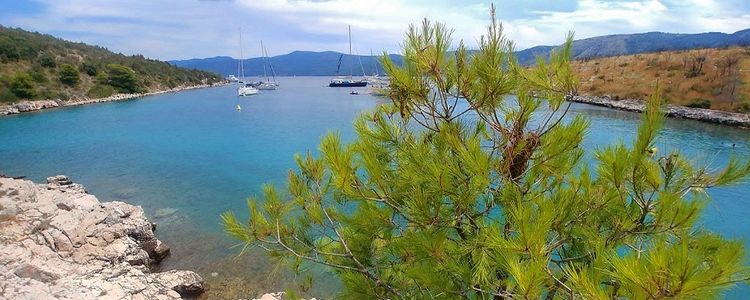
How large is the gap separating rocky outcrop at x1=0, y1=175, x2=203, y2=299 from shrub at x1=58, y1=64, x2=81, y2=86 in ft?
111

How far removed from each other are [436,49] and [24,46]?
51.2m

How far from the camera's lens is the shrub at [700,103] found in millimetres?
25781

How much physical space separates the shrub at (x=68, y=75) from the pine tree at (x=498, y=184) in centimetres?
4401

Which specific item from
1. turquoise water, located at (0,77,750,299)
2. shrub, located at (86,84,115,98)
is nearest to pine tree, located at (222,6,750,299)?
turquoise water, located at (0,77,750,299)

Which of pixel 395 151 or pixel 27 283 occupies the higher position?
pixel 395 151

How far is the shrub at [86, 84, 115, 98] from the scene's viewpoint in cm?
3838

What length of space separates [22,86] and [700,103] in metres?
48.0

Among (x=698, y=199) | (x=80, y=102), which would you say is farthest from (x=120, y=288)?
(x=80, y=102)

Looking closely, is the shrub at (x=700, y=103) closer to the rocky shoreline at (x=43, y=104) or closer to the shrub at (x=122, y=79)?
the rocky shoreline at (x=43, y=104)

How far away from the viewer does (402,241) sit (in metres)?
2.55

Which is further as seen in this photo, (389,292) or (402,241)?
(389,292)

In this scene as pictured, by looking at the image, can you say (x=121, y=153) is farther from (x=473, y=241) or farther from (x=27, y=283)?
(x=473, y=241)

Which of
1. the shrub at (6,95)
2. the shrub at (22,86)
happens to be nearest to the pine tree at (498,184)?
the shrub at (6,95)

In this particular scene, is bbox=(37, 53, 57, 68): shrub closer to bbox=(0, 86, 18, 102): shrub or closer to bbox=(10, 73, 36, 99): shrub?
bbox=(10, 73, 36, 99): shrub
